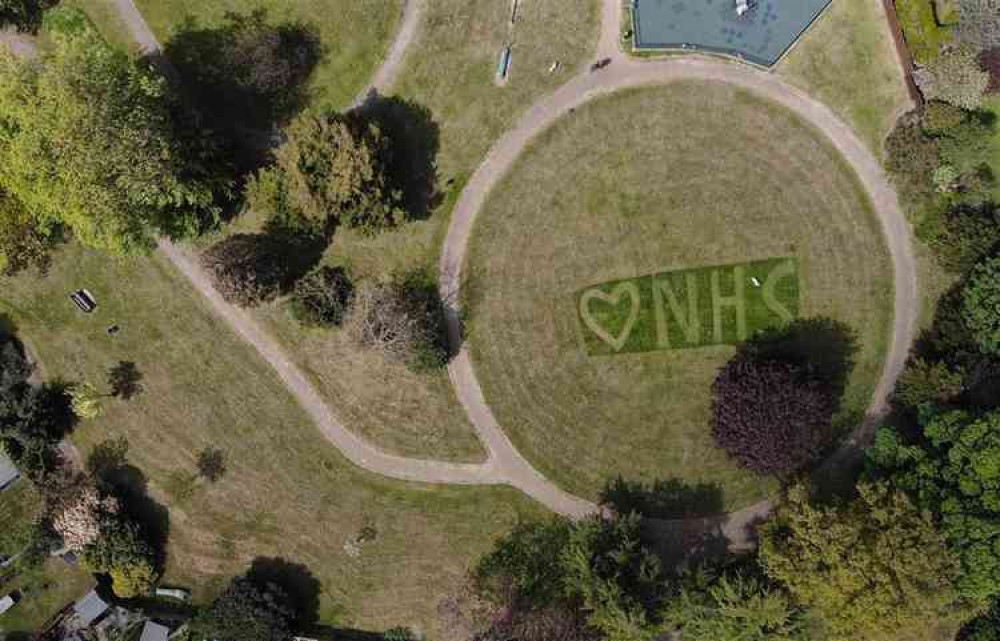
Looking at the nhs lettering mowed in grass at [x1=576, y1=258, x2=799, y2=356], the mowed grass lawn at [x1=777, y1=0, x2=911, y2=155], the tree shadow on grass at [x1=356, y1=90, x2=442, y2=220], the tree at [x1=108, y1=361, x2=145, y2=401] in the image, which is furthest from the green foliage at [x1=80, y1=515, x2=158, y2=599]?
the mowed grass lawn at [x1=777, y1=0, x2=911, y2=155]

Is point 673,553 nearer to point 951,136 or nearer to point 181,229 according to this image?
point 951,136

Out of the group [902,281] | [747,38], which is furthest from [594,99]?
[902,281]

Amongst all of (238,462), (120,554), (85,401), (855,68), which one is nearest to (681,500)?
(238,462)

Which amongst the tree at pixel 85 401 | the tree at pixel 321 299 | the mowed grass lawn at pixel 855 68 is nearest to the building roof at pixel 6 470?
the tree at pixel 85 401

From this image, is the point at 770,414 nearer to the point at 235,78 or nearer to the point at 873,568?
the point at 873,568

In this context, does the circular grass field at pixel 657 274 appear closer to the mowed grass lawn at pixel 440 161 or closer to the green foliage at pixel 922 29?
the mowed grass lawn at pixel 440 161

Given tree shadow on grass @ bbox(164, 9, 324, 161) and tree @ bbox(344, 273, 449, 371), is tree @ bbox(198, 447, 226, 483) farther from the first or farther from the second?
tree shadow on grass @ bbox(164, 9, 324, 161)
